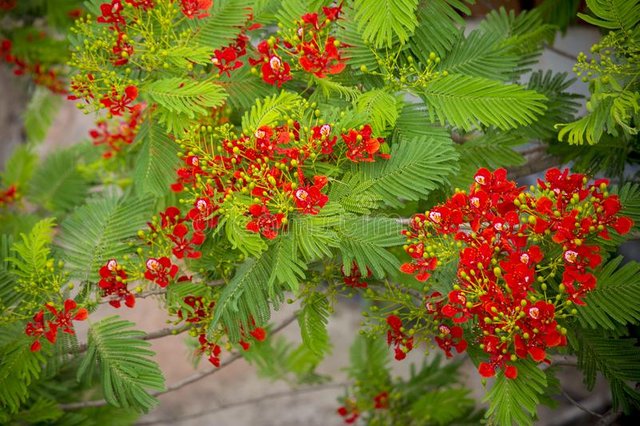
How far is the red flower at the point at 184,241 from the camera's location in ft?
6.56

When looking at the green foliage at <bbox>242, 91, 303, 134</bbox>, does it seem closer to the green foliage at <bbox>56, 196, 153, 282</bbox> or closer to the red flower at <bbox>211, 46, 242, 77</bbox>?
the red flower at <bbox>211, 46, 242, 77</bbox>

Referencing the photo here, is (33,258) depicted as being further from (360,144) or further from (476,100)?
(476,100)

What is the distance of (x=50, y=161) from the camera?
3705 mm

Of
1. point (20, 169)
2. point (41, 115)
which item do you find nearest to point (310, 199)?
point (20, 169)

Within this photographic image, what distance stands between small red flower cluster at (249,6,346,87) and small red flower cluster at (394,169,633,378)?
52 cm

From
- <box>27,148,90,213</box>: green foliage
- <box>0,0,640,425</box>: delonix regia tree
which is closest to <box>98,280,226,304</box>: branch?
<box>0,0,640,425</box>: delonix regia tree

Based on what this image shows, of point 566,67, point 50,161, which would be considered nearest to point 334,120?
point 50,161

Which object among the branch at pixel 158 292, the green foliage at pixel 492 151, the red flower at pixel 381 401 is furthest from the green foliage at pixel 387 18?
the red flower at pixel 381 401

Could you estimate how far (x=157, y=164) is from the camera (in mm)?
2096

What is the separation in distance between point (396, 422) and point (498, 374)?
160cm

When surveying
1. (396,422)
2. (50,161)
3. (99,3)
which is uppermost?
(99,3)

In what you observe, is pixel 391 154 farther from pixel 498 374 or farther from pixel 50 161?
pixel 50 161

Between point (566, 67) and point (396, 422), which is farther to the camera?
point (566, 67)

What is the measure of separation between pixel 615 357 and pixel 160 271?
1328mm
